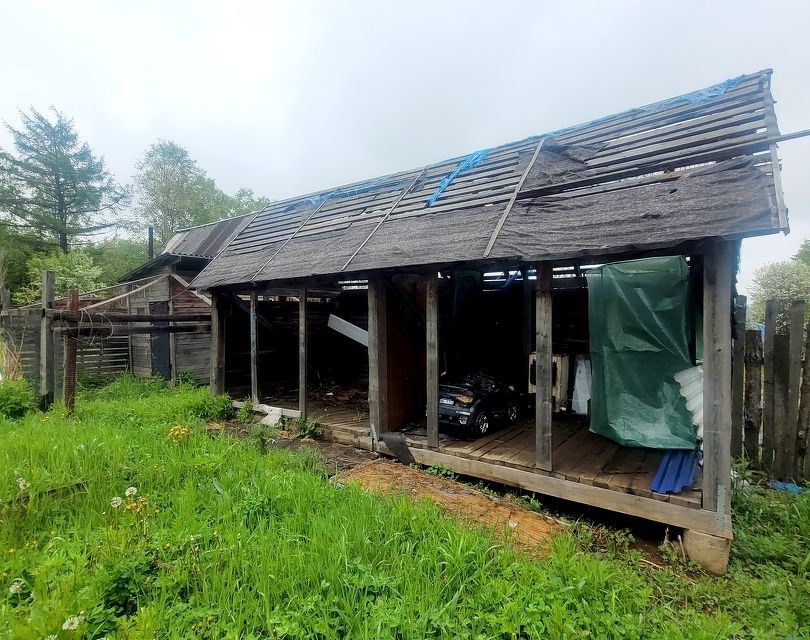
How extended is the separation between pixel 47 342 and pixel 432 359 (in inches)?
241

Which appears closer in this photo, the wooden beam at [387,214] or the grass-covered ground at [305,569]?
the grass-covered ground at [305,569]

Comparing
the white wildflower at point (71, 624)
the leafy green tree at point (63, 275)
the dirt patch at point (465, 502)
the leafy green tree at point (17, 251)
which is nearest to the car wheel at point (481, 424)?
the dirt patch at point (465, 502)

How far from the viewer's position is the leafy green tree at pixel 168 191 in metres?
25.8

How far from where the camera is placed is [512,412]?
6.14m

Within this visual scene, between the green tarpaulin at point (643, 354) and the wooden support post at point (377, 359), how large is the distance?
282cm

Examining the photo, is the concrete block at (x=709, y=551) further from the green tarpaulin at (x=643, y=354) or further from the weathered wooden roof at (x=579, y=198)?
the weathered wooden roof at (x=579, y=198)

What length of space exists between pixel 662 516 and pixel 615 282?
2569mm

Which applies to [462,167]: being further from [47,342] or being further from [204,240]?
[204,240]

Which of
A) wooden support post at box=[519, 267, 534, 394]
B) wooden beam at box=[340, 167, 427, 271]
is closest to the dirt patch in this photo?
wooden beam at box=[340, 167, 427, 271]

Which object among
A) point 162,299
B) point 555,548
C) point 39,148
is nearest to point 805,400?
point 555,548

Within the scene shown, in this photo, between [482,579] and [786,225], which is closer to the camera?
[482,579]

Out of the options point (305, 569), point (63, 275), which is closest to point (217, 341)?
point (305, 569)

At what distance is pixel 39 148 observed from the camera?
67.9 feet

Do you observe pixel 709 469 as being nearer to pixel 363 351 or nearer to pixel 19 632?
pixel 19 632
